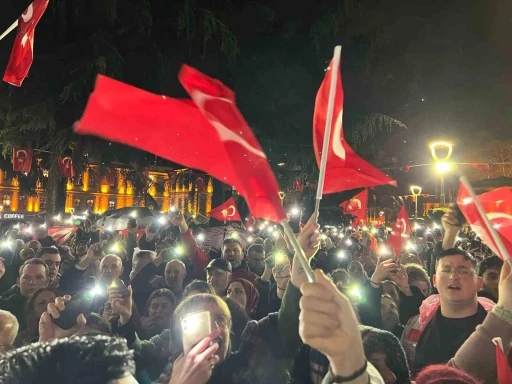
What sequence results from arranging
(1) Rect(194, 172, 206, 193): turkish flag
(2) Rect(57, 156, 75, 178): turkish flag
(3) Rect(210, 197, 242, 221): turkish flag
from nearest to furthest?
(3) Rect(210, 197, 242, 221): turkish flag < (2) Rect(57, 156, 75, 178): turkish flag < (1) Rect(194, 172, 206, 193): turkish flag

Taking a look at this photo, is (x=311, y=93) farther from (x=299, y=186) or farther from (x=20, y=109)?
(x=20, y=109)

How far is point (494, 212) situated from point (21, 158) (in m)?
16.1

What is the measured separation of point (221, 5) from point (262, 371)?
17.7 meters

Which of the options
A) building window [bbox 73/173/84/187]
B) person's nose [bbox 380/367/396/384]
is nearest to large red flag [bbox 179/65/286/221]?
person's nose [bbox 380/367/396/384]

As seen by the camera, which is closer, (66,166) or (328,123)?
(328,123)

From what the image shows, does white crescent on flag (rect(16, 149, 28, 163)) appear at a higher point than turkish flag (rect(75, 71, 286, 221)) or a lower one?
higher

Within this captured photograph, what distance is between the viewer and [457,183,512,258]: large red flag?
3477 millimetres

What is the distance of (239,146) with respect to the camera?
7.06ft

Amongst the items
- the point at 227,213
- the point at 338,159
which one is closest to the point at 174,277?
the point at 338,159

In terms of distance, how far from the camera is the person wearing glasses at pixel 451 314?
2.92m

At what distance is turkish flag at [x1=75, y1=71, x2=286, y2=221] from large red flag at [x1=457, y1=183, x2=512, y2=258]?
178 cm

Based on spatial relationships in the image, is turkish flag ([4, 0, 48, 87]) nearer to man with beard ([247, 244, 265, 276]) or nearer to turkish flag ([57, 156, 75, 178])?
man with beard ([247, 244, 265, 276])

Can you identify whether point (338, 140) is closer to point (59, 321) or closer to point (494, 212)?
point (494, 212)

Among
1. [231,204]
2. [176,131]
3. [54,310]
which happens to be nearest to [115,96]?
[176,131]
